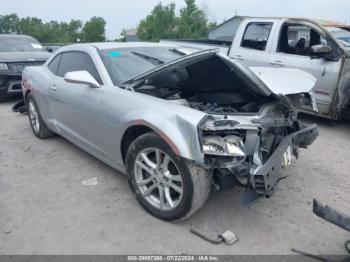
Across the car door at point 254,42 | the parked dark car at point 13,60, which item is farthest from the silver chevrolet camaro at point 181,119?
the parked dark car at point 13,60

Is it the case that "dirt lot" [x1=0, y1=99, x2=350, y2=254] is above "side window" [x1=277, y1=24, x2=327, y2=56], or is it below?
below

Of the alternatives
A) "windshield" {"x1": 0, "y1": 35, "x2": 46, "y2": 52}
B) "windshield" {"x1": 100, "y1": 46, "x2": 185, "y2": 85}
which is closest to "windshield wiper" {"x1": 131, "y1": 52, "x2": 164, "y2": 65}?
"windshield" {"x1": 100, "y1": 46, "x2": 185, "y2": 85}

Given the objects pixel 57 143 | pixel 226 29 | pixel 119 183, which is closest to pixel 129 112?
pixel 119 183

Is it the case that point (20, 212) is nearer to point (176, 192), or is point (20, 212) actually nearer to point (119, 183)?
point (119, 183)

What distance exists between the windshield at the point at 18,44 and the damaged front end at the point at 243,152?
25.6 feet

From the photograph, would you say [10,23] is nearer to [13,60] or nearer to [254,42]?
[13,60]

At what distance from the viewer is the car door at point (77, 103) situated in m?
3.69

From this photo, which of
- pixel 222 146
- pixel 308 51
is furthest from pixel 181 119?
pixel 308 51

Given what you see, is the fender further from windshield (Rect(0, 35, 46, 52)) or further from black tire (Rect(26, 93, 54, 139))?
windshield (Rect(0, 35, 46, 52))

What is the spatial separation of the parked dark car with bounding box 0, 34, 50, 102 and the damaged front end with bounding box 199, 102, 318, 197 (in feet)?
22.1

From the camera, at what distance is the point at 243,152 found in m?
2.76

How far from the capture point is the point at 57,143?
524 centimetres

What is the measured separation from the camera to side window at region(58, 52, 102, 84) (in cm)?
388

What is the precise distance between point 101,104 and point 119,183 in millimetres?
962
